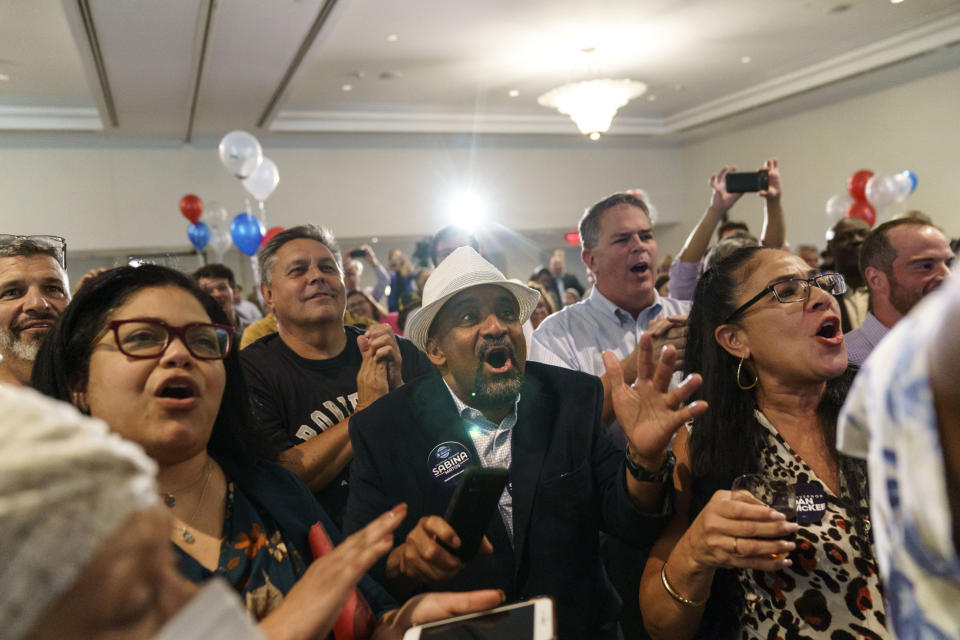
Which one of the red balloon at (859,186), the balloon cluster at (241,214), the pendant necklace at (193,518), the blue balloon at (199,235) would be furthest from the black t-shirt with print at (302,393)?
the red balloon at (859,186)

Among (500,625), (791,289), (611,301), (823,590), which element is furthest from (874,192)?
(500,625)

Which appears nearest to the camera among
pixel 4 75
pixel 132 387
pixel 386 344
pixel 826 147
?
pixel 132 387

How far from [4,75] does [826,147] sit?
35.7 ft

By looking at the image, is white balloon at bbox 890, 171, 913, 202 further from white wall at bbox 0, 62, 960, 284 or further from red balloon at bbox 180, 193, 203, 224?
red balloon at bbox 180, 193, 203, 224

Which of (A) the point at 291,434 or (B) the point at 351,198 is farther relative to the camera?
(B) the point at 351,198

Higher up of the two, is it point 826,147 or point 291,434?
point 826,147

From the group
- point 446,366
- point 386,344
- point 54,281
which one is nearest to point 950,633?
→ point 446,366

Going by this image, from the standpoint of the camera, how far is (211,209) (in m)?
9.78

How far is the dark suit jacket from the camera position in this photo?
5.69 ft

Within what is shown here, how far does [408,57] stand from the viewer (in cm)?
820

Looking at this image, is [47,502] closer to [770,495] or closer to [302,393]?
[770,495]

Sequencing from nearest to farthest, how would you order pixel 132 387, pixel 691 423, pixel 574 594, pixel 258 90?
pixel 132 387 → pixel 574 594 → pixel 691 423 → pixel 258 90

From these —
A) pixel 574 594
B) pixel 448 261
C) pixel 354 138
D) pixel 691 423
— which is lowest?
pixel 574 594

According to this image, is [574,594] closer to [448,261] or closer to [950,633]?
[448,261]
